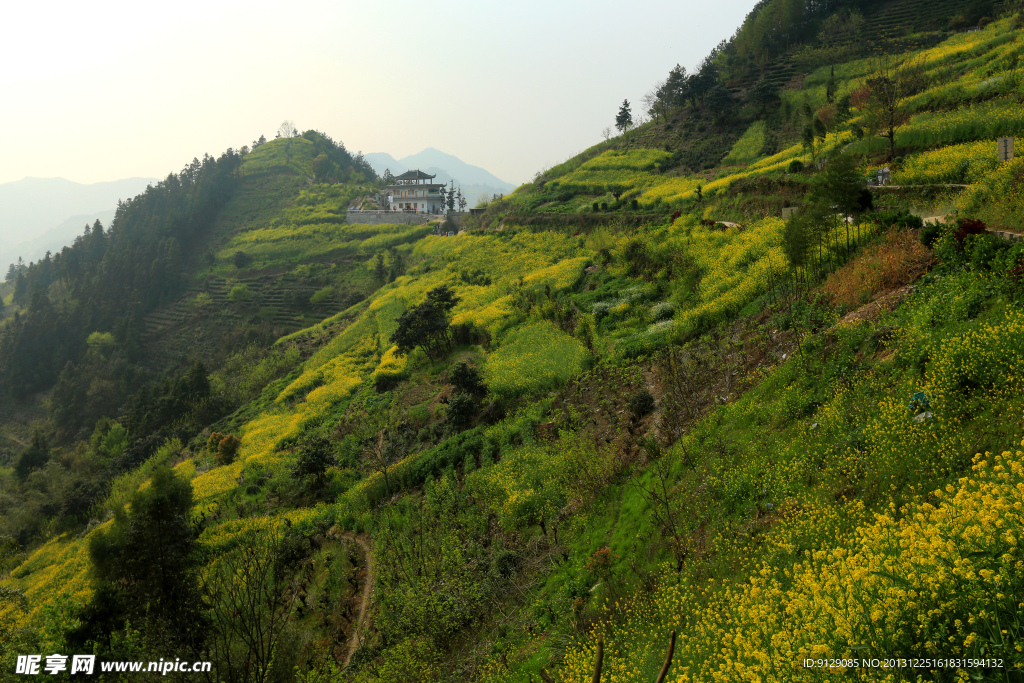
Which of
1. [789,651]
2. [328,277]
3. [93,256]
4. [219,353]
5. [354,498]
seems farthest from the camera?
[93,256]

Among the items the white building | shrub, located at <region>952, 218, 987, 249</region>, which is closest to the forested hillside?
shrub, located at <region>952, 218, 987, 249</region>

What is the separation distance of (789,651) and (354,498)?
1502 cm

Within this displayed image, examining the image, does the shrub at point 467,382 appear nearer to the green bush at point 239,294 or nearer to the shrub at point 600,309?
the shrub at point 600,309

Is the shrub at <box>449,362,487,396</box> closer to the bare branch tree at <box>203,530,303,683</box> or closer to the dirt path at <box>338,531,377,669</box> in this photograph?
the dirt path at <box>338,531,377,669</box>

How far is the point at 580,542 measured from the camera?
977 centimetres

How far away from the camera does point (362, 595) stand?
12875 millimetres

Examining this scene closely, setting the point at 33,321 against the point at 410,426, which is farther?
the point at 33,321

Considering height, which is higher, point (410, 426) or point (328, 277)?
point (328, 277)

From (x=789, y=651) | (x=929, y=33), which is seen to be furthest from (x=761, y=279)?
(x=929, y=33)

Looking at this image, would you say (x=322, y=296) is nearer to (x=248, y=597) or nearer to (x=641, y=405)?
(x=641, y=405)

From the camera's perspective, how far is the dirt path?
11.2 m

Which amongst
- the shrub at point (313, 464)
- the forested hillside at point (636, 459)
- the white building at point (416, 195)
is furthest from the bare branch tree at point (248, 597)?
the white building at point (416, 195)

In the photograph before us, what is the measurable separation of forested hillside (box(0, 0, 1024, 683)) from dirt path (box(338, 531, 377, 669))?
0.10 meters

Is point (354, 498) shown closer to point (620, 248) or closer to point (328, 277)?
point (620, 248)
